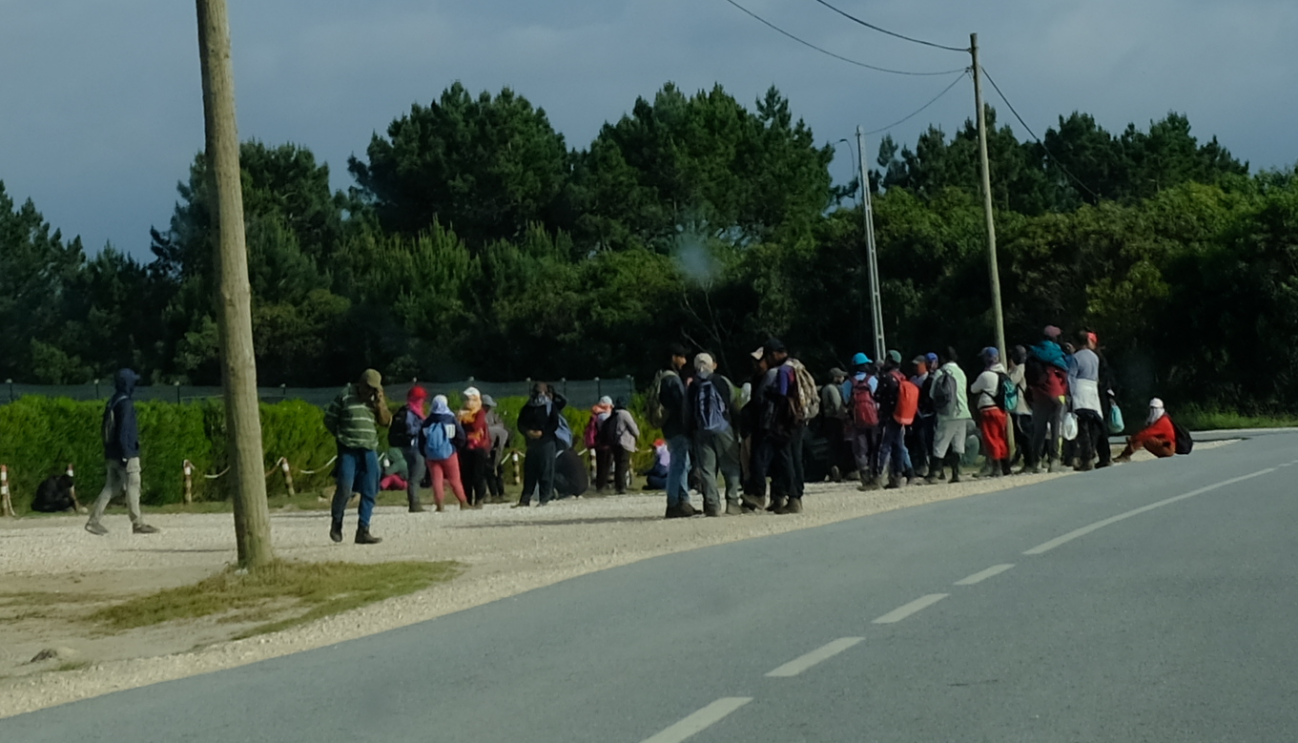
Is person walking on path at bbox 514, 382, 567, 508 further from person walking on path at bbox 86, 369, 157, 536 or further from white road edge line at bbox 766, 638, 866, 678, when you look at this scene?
white road edge line at bbox 766, 638, 866, 678

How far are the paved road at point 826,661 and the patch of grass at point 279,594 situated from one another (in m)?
1.71

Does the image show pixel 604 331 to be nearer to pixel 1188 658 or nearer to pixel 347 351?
pixel 347 351

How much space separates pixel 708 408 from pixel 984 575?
23.4ft

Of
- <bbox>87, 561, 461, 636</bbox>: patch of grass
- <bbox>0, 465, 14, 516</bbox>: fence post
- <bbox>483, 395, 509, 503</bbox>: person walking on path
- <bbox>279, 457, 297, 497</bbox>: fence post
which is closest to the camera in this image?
<bbox>87, 561, 461, 636</bbox>: patch of grass

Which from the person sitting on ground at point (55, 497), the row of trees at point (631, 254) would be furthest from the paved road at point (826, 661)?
the row of trees at point (631, 254)

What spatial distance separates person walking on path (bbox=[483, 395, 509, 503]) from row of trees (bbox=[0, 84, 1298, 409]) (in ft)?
93.9

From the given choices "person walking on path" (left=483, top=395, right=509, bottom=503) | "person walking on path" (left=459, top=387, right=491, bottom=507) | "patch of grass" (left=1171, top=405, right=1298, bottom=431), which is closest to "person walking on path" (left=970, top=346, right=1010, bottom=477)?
"person walking on path" (left=459, top=387, right=491, bottom=507)

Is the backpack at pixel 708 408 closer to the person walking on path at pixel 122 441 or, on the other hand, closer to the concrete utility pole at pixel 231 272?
the concrete utility pole at pixel 231 272

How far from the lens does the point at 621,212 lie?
282ft

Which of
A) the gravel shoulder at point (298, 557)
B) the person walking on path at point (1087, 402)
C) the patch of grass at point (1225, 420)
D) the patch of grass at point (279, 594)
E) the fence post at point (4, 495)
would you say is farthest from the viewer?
the patch of grass at point (1225, 420)

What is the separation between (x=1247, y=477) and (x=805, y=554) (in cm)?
875

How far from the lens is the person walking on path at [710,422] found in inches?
732

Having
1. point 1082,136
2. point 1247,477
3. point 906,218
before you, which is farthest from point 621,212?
point 1247,477

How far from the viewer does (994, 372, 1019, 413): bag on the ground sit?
78.2ft
